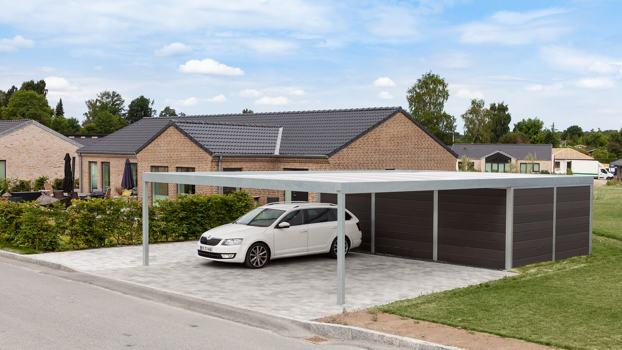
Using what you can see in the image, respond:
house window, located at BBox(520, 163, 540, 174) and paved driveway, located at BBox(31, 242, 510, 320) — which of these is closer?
paved driveway, located at BBox(31, 242, 510, 320)

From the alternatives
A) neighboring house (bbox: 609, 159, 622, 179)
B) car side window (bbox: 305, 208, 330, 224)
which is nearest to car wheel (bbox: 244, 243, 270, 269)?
car side window (bbox: 305, 208, 330, 224)

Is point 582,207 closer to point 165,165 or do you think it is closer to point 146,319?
point 146,319

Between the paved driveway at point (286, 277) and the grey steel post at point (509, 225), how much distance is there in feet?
1.63

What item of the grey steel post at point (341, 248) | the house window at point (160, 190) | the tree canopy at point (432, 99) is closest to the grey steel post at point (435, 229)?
the grey steel post at point (341, 248)

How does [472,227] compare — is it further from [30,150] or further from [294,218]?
[30,150]

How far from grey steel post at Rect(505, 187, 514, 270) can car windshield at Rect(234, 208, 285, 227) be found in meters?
5.37

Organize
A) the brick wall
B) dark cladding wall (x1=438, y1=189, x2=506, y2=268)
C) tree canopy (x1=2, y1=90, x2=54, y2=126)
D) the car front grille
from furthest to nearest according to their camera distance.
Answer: tree canopy (x1=2, y1=90, x2=54, y2=126)
the brick wall
dark cladding wall (x1=438, y1=189, x2=506, y2=268)
the car front grille

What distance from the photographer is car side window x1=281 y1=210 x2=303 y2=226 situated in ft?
50.4

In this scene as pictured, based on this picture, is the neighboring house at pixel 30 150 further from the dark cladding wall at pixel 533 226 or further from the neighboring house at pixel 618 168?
the neighboring house at pixel 618 168

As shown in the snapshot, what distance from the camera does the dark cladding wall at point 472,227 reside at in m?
14.8

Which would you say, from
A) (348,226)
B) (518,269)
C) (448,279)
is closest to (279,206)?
(348,226)

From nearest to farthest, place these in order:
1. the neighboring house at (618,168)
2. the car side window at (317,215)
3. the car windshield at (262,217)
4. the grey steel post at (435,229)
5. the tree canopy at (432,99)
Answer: the car windshield at (262,217) → the car side window at (317,215) → the grey steel post at (435,229) → the tree canopy at (432,99) → the neighboring house at (618,168)

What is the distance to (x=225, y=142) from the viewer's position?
95.4 ft

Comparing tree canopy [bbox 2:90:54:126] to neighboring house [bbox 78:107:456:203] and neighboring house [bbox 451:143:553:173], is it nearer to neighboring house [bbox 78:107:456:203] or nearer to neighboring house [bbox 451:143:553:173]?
neighboring house [bbox 451:143:553:173]
